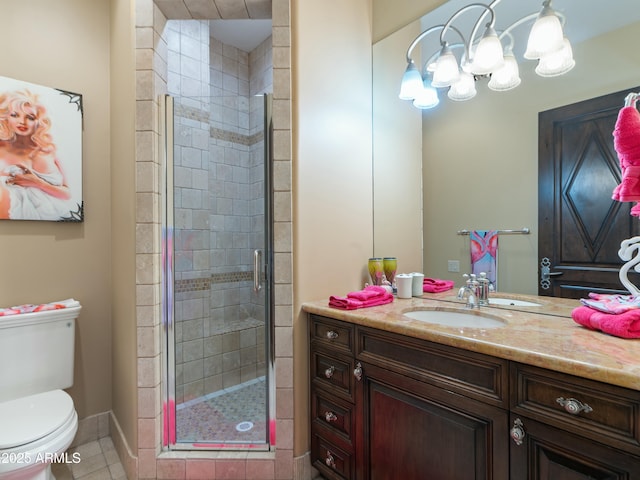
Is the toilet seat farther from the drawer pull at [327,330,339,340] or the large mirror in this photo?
the large mirror

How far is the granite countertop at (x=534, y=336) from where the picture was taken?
829mm

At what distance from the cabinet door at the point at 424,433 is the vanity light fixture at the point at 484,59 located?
4.53ft

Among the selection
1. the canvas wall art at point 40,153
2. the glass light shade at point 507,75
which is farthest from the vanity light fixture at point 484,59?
the canvas wall art at point 40,153

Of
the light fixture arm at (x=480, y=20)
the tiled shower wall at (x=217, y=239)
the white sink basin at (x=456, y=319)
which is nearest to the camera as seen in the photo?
the white sink basin at (x=456, y=319)

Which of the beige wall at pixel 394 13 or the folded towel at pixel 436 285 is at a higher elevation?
the beige wall at pixel 394 13

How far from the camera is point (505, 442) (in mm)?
989

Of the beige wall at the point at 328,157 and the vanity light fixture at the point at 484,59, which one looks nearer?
the vanity light fixture at the point at 484,59

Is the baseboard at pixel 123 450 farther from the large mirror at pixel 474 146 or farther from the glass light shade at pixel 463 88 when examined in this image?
the glass light shade at pixel 463 88

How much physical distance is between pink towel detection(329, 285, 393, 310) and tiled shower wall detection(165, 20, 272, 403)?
1.57 feet

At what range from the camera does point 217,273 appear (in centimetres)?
213

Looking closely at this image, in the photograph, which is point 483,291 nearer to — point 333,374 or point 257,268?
point 333,374

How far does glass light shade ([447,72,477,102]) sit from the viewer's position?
166 centimetres

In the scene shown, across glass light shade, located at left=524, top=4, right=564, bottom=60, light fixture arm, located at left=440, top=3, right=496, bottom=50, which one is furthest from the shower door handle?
glass light shade, located at left=524, top=4, right=564, bottom=60

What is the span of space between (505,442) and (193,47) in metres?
3.08
